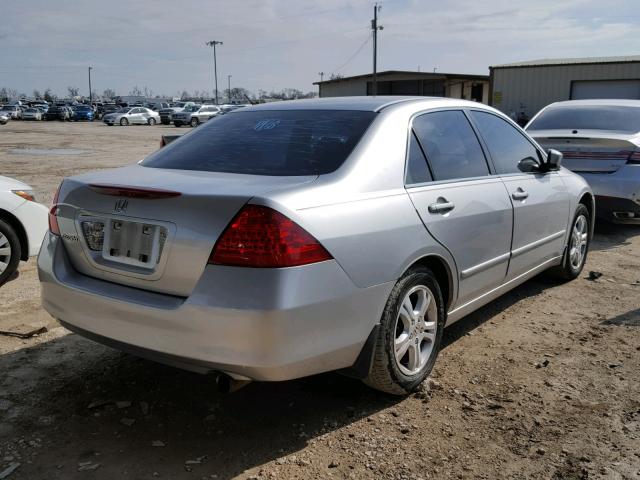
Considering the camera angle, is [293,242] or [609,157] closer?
[293,242]

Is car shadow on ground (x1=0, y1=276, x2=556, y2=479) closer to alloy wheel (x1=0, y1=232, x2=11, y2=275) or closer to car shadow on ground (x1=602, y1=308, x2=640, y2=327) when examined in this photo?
alloy wheel (x1=0, y1=232, x2=11, y2=275)

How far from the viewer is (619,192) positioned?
712 cm

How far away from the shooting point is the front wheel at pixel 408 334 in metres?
3.06

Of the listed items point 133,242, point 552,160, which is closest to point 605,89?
point 552,160

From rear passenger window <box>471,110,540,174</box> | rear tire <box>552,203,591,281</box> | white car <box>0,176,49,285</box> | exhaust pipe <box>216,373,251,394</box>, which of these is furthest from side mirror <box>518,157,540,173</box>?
white car <box>0,176,49,285</box>

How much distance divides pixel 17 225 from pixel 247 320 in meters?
3.84

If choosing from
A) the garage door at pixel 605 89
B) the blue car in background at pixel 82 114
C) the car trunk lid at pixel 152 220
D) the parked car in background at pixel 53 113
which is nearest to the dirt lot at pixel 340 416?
the car trunk lid at pixel 152 220

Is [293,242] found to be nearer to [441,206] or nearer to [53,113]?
[441,206]

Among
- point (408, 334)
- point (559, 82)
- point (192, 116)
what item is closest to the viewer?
point (408, 334)

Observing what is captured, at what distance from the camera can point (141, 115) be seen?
5128 centimetres

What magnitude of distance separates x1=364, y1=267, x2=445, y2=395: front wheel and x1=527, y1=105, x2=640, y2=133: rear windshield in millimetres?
5653

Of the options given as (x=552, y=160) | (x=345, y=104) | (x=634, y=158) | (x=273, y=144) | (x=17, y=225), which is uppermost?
(x=345, y=104)

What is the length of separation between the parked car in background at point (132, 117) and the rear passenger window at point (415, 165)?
49748mm

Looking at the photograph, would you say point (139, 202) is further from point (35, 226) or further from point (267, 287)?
Result: point (35, 226)
